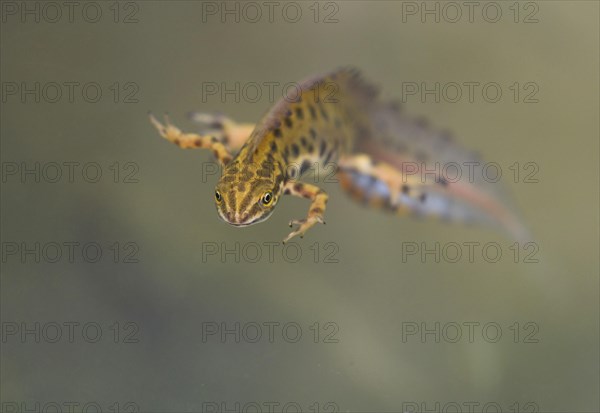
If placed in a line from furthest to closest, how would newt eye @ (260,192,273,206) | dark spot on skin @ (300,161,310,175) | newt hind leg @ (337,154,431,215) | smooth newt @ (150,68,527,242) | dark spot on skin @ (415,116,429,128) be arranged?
dark spot on skin @ (415,116,429,128) < newt hind leg @ (337,154,431,215) < dark spot on skin @ (300,161,310,175) < smooth newt @ (150,68,527,242) < newt eye @ (260,192,273,206)

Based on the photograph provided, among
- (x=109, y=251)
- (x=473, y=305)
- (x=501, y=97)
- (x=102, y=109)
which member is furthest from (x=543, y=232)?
(x=102, y=109)

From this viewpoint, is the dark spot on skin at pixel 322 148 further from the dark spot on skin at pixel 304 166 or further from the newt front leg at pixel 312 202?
the newt front leg at pixel 312 202

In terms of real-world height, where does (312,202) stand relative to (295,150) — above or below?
below

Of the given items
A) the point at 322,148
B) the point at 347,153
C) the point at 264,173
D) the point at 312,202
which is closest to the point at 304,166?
the point at 322,148

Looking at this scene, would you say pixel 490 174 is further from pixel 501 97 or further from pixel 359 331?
pixel 359 331

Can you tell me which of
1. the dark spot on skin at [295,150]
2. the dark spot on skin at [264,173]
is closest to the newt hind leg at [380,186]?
the dark spot on skin at [295,150]

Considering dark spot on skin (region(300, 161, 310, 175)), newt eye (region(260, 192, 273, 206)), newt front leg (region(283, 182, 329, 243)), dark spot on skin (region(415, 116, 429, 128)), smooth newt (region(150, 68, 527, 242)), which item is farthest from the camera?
dark spot on skin (region(415, 116, 429, 128))

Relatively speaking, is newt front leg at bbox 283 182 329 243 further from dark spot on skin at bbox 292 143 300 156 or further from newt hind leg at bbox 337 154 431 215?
newt hind leg at bbox 337 154 431 215

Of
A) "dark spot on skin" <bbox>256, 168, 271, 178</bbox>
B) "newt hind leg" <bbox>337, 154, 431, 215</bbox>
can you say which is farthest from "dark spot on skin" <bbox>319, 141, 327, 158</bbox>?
"dark spot on skin" <bbox>256, 168, 271, 178</bbox>

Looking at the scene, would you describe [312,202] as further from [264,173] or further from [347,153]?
[347,153]
